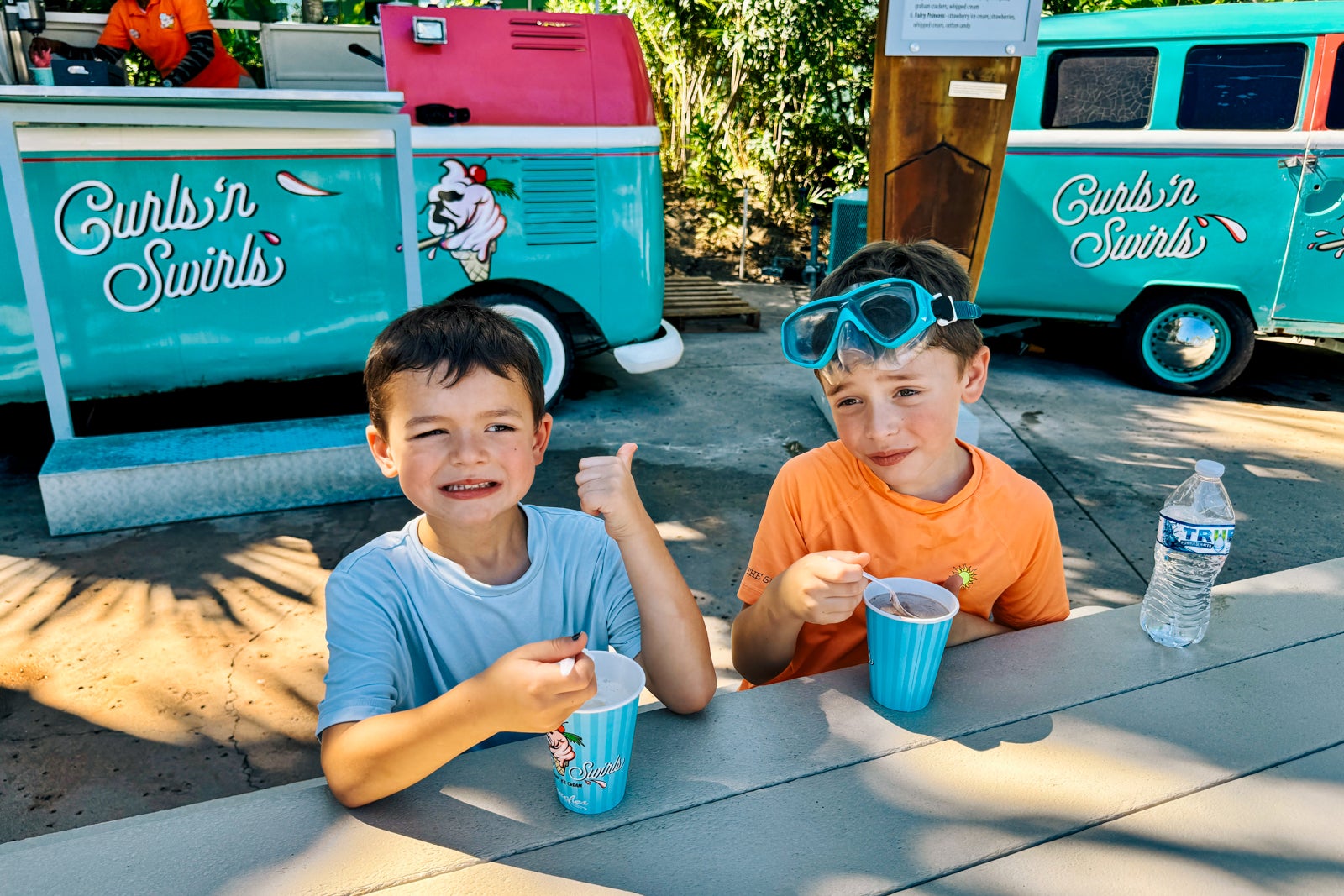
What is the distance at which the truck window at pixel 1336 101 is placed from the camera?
580 cm

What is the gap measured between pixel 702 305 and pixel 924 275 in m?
6.71

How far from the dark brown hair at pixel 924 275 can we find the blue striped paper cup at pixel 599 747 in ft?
3.08

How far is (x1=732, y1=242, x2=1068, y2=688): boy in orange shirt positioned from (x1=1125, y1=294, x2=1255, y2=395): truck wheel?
18.0 ft

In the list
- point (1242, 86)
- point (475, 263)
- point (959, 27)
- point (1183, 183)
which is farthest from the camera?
point (1183, 183)

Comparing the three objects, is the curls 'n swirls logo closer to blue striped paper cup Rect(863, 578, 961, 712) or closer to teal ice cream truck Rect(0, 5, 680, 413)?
teal ice cream truck Rect(0, 5, 680, 413)

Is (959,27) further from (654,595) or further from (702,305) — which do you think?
(702,305)

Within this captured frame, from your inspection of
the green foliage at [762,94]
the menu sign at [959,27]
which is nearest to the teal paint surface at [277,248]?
the menu sign at [959,27]

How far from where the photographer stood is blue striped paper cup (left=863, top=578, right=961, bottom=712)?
1.30 meters

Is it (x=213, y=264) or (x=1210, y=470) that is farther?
(x=213, y=264)

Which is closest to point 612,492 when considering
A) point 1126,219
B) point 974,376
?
point 974,376

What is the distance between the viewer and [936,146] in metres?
4.33

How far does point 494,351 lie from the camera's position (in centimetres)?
155

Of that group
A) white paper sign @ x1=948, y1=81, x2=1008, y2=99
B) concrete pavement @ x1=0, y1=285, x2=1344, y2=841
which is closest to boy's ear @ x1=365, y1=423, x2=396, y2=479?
concrete pavement @ x1=0, y1=285, x2=1344, y2=841

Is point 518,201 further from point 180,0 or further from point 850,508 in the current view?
point 850,508
